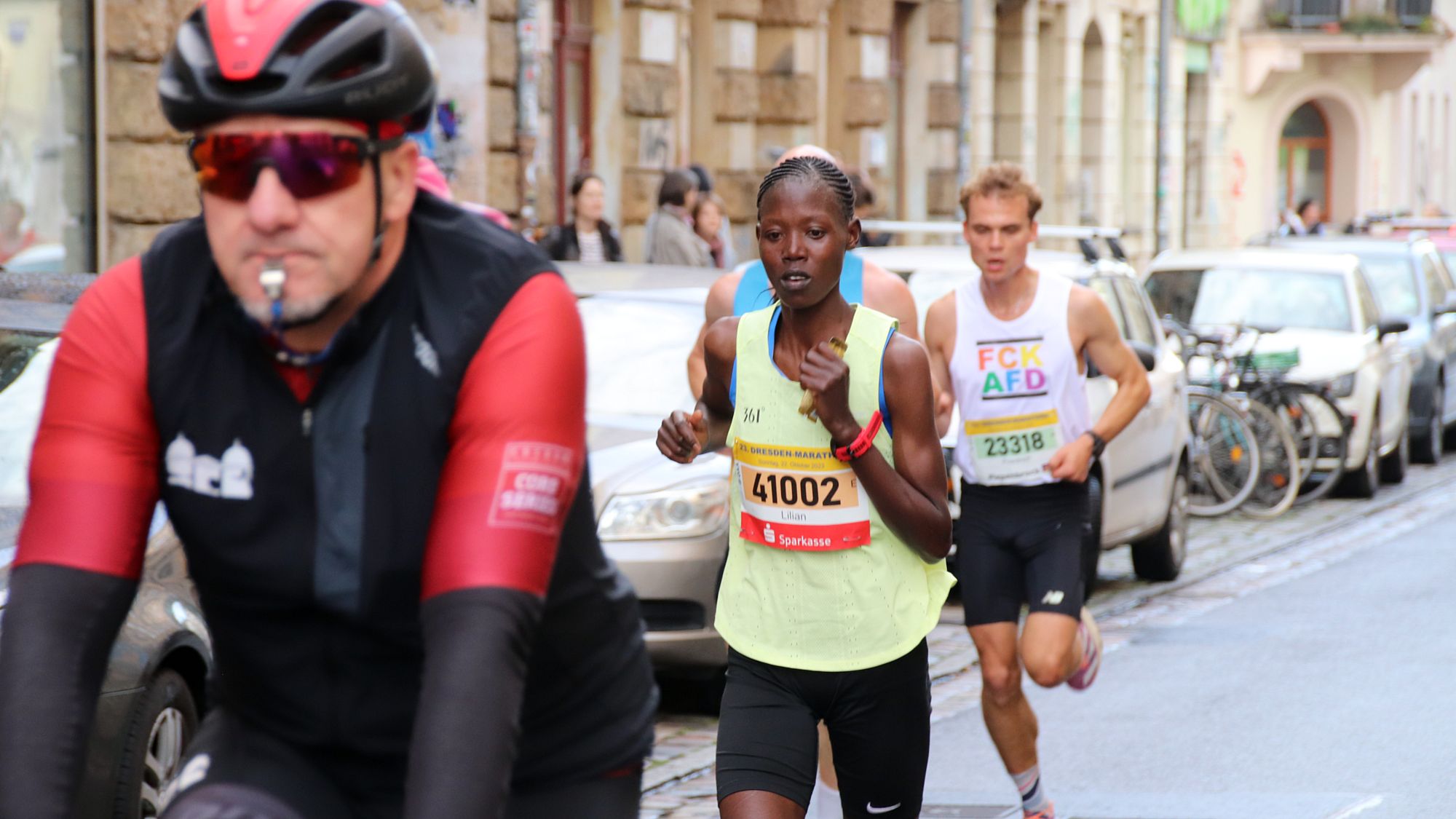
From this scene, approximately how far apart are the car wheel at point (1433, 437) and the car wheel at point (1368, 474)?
8.43 ft

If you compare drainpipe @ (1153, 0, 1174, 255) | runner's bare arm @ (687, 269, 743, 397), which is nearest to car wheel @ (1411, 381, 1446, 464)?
runner's bare arm @ (687, 269, 743, 397)

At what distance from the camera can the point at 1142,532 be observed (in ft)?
36.5

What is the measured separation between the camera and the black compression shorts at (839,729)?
432 cm

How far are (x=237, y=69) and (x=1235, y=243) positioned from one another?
43.5 meters

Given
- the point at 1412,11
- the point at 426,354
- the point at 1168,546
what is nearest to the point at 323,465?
the point at 426,354

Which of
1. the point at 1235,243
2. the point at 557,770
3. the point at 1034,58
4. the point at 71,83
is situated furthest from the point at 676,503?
the point at 1235,243

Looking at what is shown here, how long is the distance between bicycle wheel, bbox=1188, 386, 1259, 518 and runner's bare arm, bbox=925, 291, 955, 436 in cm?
827

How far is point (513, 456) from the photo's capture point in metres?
2.23

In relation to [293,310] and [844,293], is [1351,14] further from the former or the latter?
[293,310]

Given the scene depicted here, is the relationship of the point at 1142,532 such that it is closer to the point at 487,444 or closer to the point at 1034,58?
the point at 487,444

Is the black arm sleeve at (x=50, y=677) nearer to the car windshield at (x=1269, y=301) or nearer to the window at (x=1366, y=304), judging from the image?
the car windshield at (x=1269, y=301)

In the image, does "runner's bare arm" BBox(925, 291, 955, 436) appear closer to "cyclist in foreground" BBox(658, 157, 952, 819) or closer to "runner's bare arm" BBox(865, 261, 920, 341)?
"runner's bare arm" BBox(865, 261, 920, 341)

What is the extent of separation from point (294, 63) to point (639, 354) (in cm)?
658

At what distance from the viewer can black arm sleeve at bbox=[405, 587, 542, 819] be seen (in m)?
2.10
